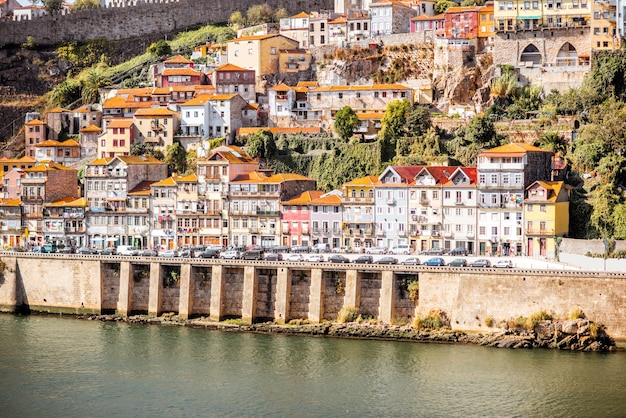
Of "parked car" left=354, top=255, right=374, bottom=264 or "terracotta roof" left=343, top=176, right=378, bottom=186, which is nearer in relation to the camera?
"parked car" left=354, top=255, right=374, bottom=264

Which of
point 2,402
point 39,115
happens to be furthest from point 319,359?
point 39,115

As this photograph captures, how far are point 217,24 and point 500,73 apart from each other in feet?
115

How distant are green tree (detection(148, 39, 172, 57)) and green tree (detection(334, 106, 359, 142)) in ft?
84.6

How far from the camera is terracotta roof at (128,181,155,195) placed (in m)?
76.2

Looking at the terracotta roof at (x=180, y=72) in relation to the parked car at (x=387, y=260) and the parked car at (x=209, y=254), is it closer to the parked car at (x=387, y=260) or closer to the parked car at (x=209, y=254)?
the parked car at (x=209, y=254)

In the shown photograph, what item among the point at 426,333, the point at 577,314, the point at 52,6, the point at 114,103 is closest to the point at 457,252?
the point at 426,333

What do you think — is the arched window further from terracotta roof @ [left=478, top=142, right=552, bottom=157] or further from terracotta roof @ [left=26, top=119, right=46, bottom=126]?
terracotta roof @ [left=26, top=119, right=46, bottom=126]

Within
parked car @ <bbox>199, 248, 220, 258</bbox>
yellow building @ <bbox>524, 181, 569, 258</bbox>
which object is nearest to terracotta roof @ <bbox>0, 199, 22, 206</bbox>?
parked car @ <bbox>199, 248, 220, 258</bbox>

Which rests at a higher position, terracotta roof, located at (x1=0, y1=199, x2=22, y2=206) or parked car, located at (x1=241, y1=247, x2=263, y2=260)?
terracotta roof, located at (x1=0, y1=199, x2=22, y2=206)

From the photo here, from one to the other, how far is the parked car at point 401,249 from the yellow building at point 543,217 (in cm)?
586

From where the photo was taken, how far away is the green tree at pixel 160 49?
102 m

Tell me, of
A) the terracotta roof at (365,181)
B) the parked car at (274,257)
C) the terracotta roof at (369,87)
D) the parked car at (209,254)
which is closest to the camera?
the parked car at (274,257)

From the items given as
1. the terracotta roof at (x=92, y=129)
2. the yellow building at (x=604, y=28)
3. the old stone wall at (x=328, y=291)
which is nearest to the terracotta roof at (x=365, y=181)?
the old stone wall at (x=328, y=291)

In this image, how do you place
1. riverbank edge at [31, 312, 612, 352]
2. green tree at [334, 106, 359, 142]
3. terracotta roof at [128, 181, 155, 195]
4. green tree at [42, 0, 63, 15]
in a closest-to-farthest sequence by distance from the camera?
riverbank edge at [31, 312, 612, 352] < terracotta roof at [128, 181, 155, 195] < green tree at [334, 106, 359, 142] < green tree at [42, 0, 63, 15]
